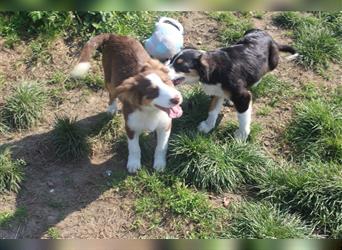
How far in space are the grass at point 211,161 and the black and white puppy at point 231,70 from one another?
0.98 feet

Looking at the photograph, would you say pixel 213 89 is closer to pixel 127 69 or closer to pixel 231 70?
pixel 231 70

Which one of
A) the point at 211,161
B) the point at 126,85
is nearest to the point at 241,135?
the point at 211,161

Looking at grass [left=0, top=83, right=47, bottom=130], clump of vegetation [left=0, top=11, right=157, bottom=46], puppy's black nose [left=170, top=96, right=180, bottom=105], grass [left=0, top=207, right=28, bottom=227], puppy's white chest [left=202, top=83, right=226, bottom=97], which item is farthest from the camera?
clump of vegetation [left=0, top=11, right=157, bottom=46]

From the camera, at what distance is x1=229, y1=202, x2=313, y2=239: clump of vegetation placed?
4.97 meters

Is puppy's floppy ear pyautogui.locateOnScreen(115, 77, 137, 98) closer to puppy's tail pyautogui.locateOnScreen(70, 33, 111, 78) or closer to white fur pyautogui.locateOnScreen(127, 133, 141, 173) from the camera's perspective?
puppy's tail pyautogui.locateOnScreen(70, 33, 111, 78)

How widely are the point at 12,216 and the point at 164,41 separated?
111 inches

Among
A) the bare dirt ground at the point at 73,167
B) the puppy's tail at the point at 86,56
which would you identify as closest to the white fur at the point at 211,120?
the bare dirt ground at the point at 73,167

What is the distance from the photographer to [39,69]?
6.88 m

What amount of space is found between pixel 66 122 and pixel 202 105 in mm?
1649

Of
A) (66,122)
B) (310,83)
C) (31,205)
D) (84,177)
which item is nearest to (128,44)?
(66,122)

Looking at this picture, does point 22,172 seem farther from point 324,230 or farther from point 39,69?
point 324,230

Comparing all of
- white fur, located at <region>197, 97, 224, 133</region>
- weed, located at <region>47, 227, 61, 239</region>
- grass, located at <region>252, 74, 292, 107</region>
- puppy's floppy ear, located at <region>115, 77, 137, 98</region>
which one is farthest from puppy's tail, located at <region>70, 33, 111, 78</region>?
grass, located at <region>252, 74, 292, 107</region>

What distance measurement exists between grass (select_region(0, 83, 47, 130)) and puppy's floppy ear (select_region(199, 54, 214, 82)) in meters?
2.10

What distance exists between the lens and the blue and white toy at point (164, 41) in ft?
21.4
